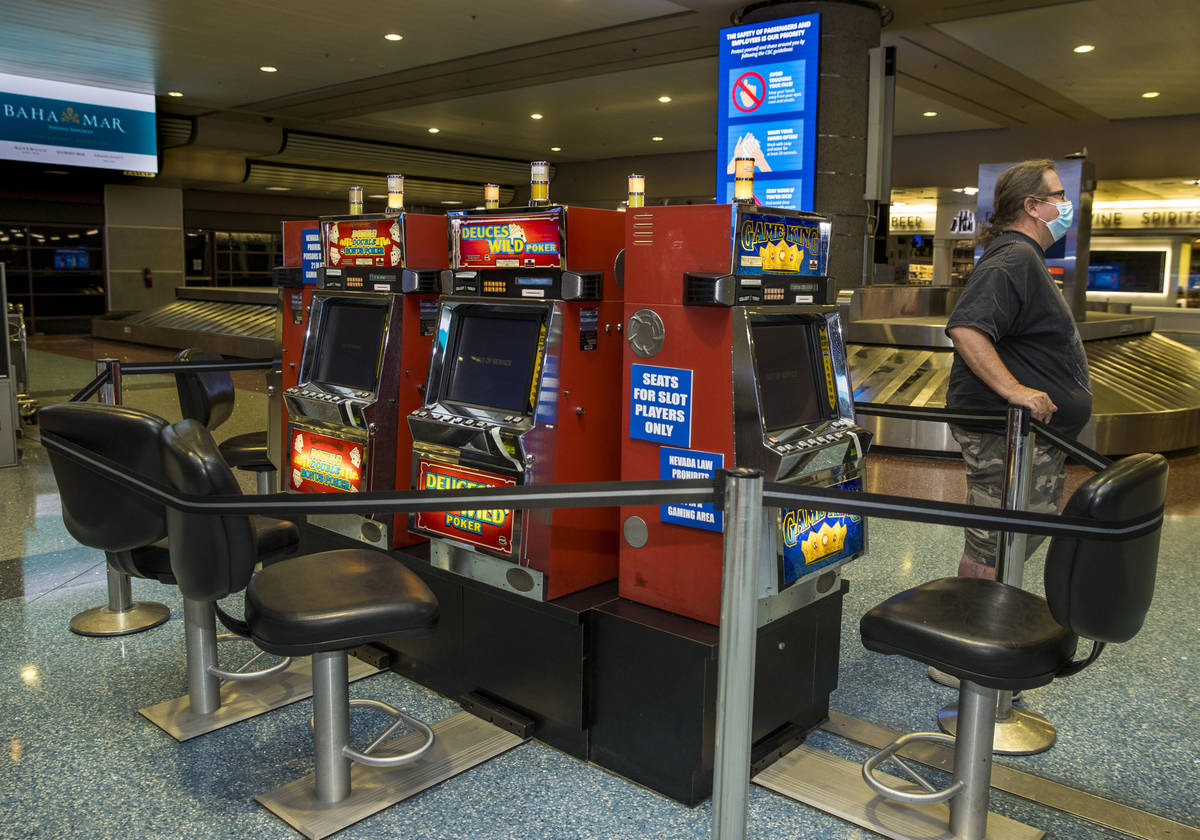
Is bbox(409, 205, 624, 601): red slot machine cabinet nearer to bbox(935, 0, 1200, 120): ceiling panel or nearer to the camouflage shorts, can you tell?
the camouflage shorts

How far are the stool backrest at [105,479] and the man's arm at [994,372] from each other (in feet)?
8.03

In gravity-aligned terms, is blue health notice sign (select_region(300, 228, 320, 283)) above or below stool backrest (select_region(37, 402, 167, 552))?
above

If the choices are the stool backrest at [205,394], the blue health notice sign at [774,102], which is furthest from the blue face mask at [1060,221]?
the blue health notice sign at [774,102]

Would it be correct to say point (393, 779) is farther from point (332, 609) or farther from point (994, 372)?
point (994, 372)

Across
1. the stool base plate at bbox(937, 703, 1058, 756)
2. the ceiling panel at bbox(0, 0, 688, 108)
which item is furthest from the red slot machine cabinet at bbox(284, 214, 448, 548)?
the ceiling panel at bbox(0, 0, 688, 108)

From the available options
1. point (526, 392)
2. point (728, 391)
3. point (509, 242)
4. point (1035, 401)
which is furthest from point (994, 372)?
point (509, 242)

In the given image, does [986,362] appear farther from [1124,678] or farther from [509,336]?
[509,336]

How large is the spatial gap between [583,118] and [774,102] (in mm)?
8190

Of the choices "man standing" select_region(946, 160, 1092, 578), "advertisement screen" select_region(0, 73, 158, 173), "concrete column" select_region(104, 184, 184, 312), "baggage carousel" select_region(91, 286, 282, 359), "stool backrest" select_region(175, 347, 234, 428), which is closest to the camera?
"man standing" select_region(946, 160, 1092, 578)

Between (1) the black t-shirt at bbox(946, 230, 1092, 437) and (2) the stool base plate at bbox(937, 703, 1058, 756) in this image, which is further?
(1) the black t-shirt at bbox(946, 230, 1092, 437)

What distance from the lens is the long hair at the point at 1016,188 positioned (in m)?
3.02

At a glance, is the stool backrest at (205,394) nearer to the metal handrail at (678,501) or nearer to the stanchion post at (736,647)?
the metal handrail at (678,501)

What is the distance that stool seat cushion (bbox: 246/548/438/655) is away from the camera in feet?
6.97

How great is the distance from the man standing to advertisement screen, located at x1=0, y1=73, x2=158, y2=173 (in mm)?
12080
